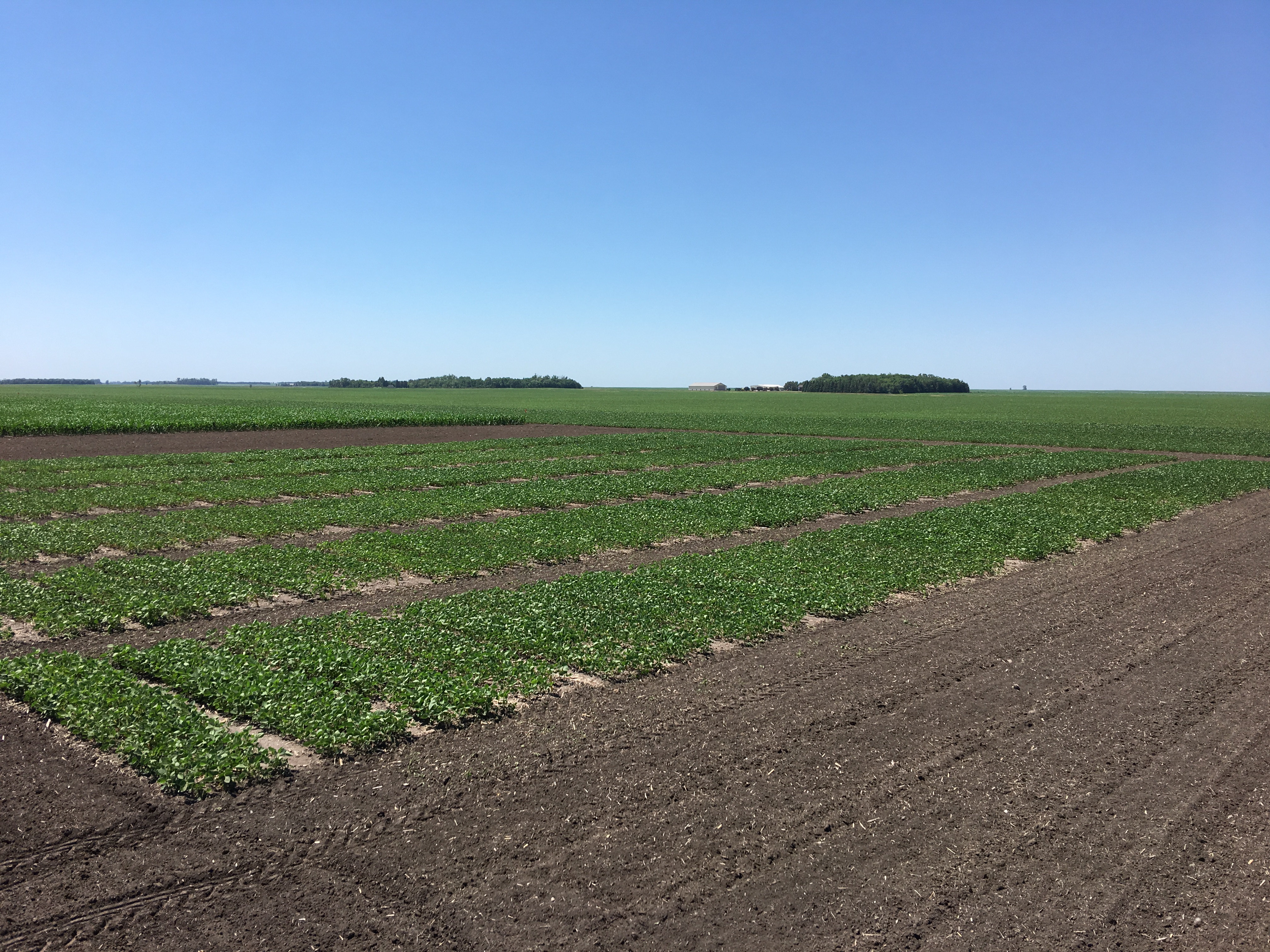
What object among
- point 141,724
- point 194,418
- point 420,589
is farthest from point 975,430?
point 141,724

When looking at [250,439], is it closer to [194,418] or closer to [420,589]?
[194,418]

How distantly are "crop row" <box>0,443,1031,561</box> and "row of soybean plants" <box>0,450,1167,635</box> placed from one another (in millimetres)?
1765

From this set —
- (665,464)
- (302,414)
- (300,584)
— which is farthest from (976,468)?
(302,414)

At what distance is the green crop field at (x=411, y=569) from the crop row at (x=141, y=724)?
0.03 metres

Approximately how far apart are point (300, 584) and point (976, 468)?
3565cm

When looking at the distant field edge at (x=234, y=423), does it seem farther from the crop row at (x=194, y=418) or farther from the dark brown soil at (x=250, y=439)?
the dark brown soil at (x=250, y=439)

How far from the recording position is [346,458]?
142ft

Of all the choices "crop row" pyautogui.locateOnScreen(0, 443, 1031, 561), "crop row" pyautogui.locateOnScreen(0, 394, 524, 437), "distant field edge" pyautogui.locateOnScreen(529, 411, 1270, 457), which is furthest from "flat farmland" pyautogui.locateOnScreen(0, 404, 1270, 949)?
"distant field edge" pyautogui.locateOnScreen(529, 411, 1270, 457)

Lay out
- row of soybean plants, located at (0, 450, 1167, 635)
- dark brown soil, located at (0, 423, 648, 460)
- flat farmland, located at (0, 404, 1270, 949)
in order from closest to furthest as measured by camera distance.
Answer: flat farmland, located at (0, 404, 1270, 949), row of soybean plants, located at (0, 450, 1167, 635), dark brown soil, located at (0, 423, 648, 460)

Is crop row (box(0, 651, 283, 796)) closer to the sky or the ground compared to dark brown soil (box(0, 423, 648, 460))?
closer to the ground

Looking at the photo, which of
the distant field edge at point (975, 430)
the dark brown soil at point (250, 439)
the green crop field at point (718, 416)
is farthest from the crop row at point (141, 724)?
the distant field edge at point (975, 430)

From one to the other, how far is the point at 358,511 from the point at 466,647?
49.5 feet

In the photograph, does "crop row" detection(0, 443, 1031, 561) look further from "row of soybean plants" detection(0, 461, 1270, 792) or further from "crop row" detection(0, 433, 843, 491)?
A: "row of soybean plants" detection(0, 461, 1270, 792)

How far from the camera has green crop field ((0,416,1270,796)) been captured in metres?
10.6
